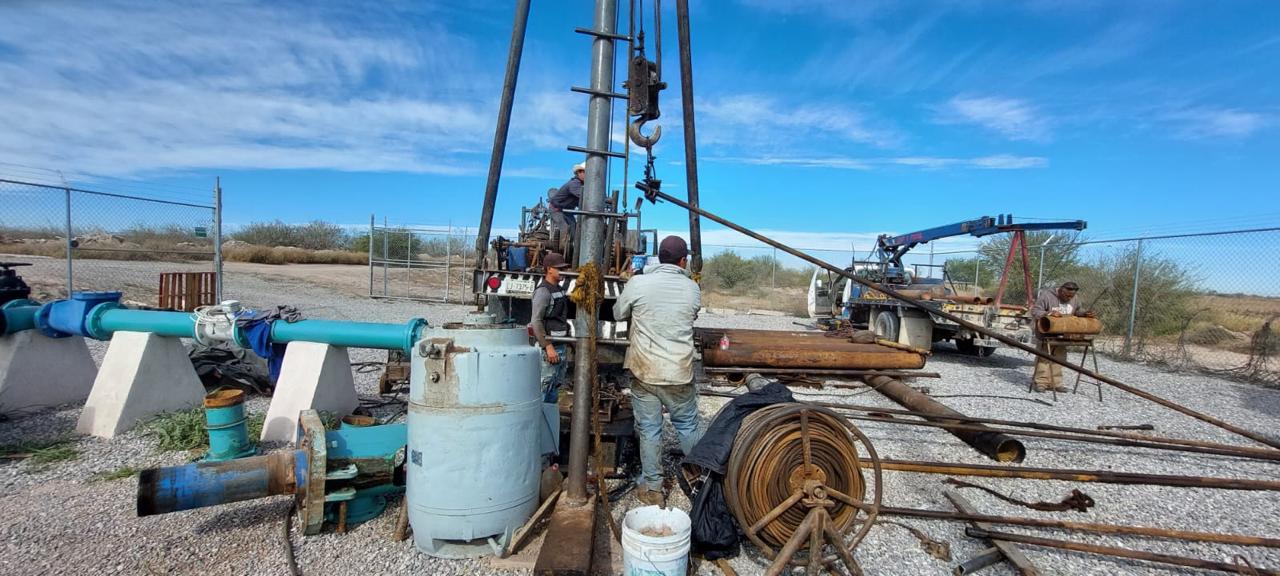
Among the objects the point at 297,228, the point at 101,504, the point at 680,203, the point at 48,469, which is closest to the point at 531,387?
the point at 680,203

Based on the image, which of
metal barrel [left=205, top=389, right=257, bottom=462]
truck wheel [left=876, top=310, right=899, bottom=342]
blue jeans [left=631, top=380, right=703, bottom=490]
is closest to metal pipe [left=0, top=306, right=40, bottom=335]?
metal barrel [left=205, top=389, right=257, bottom=462]

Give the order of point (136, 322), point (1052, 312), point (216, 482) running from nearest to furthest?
point (216, 482) < point (136, 322) < point (1052, 312)

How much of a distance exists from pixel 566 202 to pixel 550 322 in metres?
2.79

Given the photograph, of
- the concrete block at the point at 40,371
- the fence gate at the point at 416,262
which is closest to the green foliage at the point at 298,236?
the fence gate at the point at 416,262

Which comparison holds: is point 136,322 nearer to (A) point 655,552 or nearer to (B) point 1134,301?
(A) point 655,552

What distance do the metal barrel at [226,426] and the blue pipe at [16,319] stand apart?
115 inches

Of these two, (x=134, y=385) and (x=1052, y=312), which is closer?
(x=134, y=385)

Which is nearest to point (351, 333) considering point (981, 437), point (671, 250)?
point (671, 250)

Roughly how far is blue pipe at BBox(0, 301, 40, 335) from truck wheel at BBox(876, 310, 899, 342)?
11643mm

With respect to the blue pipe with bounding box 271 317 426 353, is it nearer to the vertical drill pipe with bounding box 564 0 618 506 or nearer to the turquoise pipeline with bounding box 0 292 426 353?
the turquoise pipeline with bounding box 0 292 426 353

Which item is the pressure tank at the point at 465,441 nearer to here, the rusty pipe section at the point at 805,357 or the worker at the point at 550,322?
the worker at the point at 550,322

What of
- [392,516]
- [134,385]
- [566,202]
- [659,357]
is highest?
[566,202]

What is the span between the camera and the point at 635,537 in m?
2.65

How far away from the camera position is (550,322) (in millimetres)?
5191
